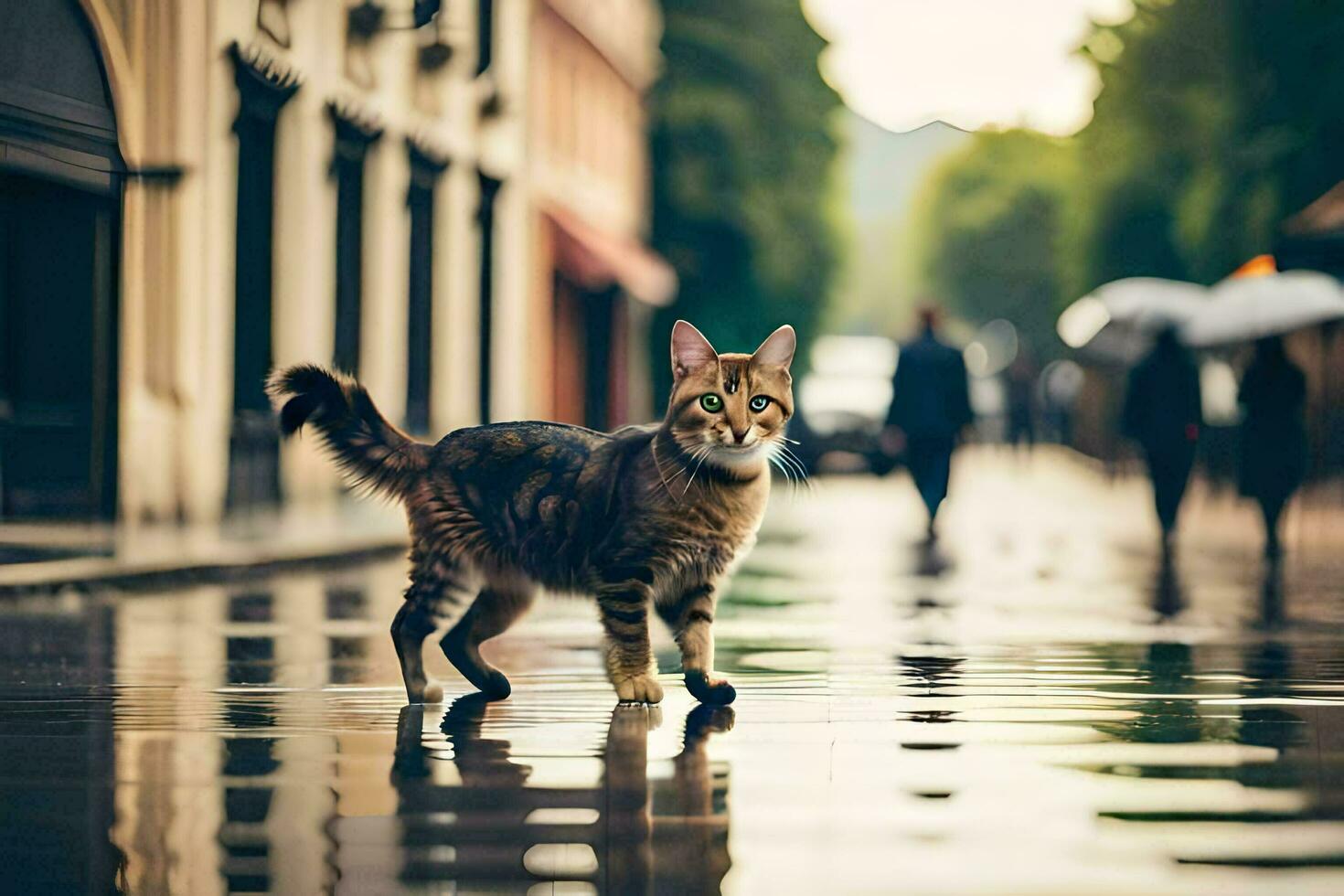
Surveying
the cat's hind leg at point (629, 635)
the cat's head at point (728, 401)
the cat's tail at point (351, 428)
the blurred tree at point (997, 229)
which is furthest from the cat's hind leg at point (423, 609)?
the blurred tree at point (997, 229)

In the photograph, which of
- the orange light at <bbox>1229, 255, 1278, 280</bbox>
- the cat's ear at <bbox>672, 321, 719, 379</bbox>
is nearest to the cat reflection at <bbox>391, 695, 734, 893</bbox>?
the cat's ear at <bbox>672, 321, 719, 379</bbox>

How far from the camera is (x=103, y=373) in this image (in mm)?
19531

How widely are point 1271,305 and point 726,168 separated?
78.7 ft

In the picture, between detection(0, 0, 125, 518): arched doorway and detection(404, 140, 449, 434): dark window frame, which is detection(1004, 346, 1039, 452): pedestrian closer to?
detection(404, 140, 449, 434): dark window frame

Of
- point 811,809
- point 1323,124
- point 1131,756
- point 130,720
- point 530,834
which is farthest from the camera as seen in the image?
point 1323,124

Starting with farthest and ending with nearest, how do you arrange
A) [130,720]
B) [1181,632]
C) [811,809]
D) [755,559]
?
[755,559] → [1181,632] → [130,720] → [811,809]

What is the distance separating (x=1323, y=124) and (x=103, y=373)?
24.6 m

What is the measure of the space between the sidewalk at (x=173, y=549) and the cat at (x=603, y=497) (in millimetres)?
6015

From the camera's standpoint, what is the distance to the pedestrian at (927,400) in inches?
834

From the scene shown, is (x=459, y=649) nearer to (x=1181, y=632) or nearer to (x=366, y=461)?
(x=366, y=461)

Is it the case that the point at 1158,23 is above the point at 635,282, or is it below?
above

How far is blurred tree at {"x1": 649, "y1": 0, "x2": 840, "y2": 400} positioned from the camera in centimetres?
4819

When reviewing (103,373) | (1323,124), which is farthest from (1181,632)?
(1323,124)

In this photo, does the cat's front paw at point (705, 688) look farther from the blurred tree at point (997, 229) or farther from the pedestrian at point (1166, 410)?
A: the blurred tree at point (997, 229)
